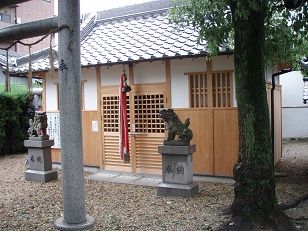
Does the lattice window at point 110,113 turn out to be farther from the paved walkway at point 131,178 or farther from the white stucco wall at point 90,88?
the paved walkway at point 131,178

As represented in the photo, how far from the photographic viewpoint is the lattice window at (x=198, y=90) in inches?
389

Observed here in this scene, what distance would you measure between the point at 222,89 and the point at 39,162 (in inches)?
224

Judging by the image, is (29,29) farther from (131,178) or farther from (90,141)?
(90,141)

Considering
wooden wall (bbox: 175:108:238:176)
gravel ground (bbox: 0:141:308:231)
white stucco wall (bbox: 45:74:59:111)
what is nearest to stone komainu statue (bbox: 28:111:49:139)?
gravel ground (bbox: 0:141:308:231)

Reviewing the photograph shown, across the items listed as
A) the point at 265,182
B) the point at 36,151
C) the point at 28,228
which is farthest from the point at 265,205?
the point at 36,151

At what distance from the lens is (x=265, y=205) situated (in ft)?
19.4

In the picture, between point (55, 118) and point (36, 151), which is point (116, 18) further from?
point (36, 151)

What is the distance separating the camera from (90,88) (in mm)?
11672

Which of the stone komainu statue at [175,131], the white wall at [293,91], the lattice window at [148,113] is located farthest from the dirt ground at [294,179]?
the white wall at [293,91]

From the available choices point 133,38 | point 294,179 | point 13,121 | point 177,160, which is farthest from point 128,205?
point 13,121

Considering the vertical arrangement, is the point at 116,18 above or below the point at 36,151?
above

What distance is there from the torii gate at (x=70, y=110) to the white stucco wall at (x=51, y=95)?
6.69 m

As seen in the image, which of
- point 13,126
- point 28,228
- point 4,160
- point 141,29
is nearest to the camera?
point 28,228

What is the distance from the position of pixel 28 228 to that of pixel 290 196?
5517 mm
